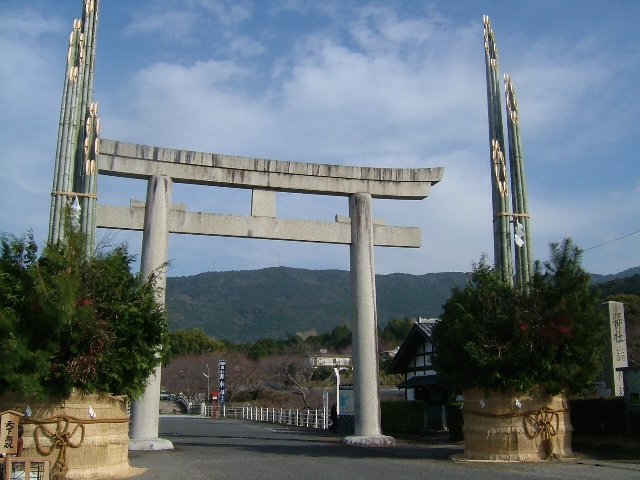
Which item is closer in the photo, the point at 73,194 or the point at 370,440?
the point at 73,194

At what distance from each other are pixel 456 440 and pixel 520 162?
787cm

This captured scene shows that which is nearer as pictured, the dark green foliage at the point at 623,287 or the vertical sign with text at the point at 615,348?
the vertical sign with text at the point at 615,348

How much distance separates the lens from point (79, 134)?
14.0 metres

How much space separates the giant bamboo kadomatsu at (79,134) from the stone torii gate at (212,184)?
0.07ft

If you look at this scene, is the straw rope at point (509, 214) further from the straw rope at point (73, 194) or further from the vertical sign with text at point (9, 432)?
the vertical sign with text at point (9, 432)

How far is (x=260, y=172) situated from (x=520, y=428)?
8384 mm

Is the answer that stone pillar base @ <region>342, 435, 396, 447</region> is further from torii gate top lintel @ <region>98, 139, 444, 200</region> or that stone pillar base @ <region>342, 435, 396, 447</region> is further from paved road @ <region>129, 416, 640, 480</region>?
torii gate top lintel @ <region>98, 139, 444, 200</region>

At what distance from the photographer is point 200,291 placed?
175875 millimetres

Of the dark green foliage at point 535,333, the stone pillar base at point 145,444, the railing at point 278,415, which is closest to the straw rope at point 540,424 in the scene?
the dark green foliage at point 535,333

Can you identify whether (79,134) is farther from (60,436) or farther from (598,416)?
(598,416)

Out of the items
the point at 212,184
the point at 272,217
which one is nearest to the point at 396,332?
the point at 272,217

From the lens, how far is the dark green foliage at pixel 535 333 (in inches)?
459

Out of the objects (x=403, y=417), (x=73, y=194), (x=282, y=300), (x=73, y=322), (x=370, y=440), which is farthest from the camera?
A: (x=282, y=300)

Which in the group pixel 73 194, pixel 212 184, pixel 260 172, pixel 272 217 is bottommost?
pixel 73 194
